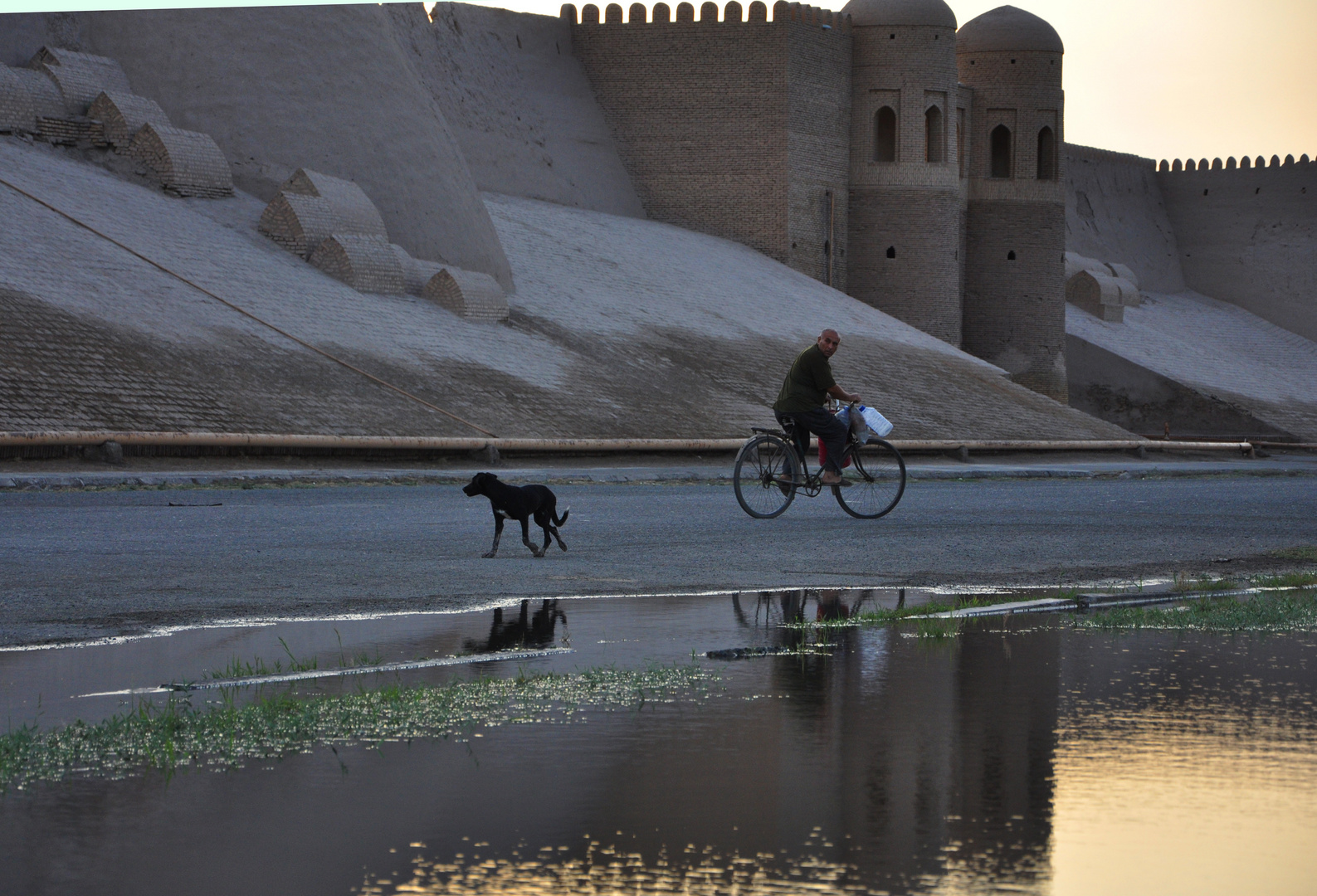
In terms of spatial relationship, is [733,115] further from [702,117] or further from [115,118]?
[115,118]

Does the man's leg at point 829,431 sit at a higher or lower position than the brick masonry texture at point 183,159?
lower

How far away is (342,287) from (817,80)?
2141 centimetres

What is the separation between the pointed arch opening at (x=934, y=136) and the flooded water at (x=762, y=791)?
151 ft

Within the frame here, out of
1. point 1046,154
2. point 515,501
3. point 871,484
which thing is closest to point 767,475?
point 871,484

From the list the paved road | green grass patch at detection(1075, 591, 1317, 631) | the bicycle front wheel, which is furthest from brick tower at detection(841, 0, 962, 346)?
green grass patch at detection(1075, 591, 1317, 631)

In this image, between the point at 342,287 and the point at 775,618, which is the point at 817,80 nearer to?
the point at 342,287

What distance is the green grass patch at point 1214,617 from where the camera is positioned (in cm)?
690

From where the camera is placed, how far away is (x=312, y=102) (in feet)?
115

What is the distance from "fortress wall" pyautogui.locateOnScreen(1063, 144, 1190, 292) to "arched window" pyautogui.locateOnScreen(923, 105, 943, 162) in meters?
19.9

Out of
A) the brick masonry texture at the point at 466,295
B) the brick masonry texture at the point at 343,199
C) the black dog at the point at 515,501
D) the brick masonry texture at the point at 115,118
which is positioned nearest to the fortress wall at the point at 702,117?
the brick masonry texture at the point at 466,295

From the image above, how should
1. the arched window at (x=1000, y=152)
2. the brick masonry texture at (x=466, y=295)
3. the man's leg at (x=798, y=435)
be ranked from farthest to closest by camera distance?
1. the arched window at (x=1000, y=152)
2. the brick masonry texture at (x=466, y=295)
3. the man's leg at (x=798, y=435)

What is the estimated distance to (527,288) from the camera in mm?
38062

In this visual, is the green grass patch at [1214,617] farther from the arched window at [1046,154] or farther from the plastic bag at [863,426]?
the arched window at [1046,154]

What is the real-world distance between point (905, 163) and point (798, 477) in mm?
37885
